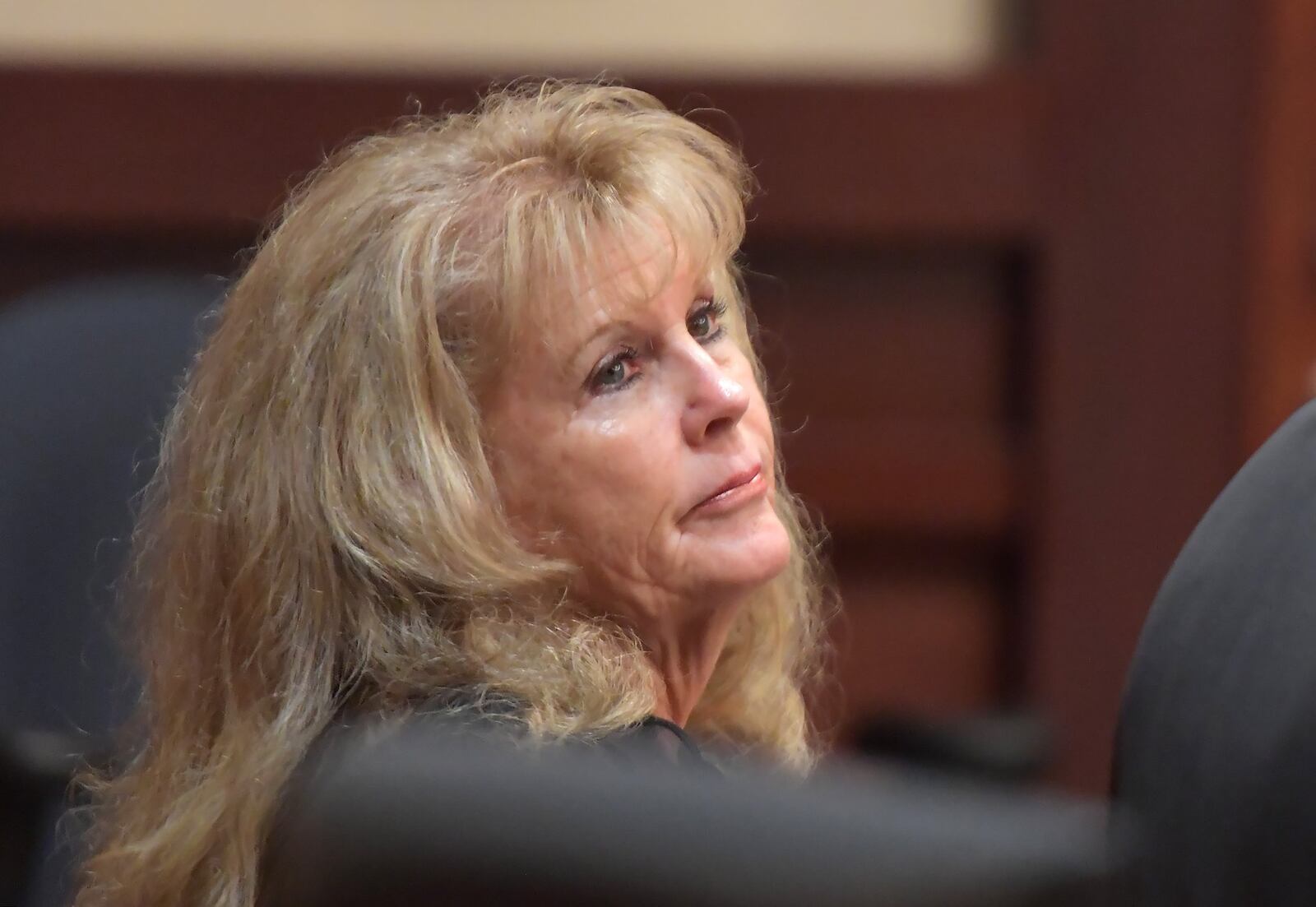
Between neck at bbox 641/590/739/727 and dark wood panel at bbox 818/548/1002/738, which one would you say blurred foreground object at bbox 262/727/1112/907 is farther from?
dark wood panel at bbox 818/548/1002/738

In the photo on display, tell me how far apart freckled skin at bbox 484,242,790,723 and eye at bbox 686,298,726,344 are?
0.10 ft

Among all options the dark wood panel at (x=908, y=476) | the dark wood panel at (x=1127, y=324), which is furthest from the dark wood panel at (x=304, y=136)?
the dark wood panel at (x=908, y=476)

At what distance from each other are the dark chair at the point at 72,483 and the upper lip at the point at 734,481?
60cm

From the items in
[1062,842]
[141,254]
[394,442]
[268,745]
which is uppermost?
[1062,842]

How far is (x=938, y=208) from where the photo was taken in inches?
85.8

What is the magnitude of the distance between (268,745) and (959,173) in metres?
1.57

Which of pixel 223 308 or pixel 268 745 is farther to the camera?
pixel 223 308

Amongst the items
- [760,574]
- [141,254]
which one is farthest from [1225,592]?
[141,254]

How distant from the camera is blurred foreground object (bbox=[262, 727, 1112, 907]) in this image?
0.39 meters

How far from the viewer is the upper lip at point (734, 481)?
967 millimetres

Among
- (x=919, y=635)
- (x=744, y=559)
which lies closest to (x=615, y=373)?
(x=744, y=559)

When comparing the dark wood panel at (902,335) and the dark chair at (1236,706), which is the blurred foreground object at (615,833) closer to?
the dark chair at (1236,706)

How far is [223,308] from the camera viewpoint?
1.06m

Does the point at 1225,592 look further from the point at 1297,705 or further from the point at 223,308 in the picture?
the point at 223,308
